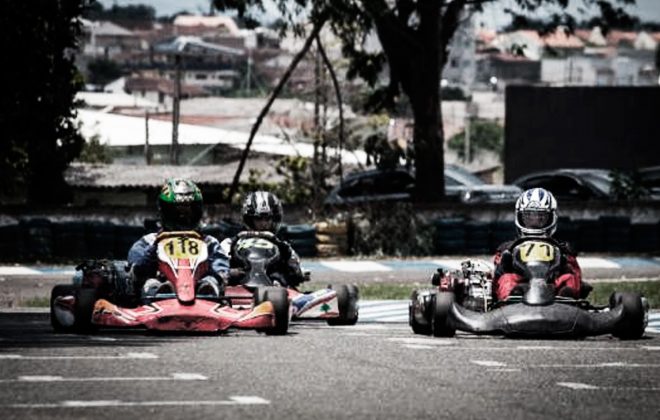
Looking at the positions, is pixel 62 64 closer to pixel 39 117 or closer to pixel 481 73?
pixel 39 117

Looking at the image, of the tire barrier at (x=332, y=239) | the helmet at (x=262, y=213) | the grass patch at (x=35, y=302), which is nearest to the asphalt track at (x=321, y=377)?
the helmet at (x=262, y=213)

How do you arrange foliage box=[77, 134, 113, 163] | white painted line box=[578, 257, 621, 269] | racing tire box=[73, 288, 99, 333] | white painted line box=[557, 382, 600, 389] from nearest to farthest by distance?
1. white painted line box=[557, 382, 600, 389]
2. racing tire box=[73, 288, 99, 333]
3. white painted line box=[578, 257, 621, 269]
4. foliage box=[77, 134, 113, 163]

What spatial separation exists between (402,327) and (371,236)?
15.4 meters

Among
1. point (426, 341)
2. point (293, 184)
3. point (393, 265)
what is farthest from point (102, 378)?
point (293, 184)

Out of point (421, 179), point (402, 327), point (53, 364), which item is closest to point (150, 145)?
point (421, 179)

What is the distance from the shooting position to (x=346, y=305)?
18922 mm

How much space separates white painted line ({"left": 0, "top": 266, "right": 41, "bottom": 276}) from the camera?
30.2 metres

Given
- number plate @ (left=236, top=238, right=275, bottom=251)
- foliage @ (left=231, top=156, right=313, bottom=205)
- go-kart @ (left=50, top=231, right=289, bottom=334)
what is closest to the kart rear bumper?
go-kart @ (left=50, top=231, right=289, bottom=334)

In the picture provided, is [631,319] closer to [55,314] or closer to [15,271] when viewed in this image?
[55,314]

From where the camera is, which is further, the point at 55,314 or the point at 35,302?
the point at 35,302

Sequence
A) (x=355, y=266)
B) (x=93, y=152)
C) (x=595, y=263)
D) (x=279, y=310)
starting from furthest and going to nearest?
(x=93, y=152) → (x=595, y=263) → (x=355, y=266) → (x=279, y=310)

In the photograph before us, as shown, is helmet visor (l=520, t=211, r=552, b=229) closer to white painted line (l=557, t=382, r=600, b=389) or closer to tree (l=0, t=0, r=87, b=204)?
white painted line (l=557, t=382, r=600, b=389)

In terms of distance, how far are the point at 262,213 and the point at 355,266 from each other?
43.2ft

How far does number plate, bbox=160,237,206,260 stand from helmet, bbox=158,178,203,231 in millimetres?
373
